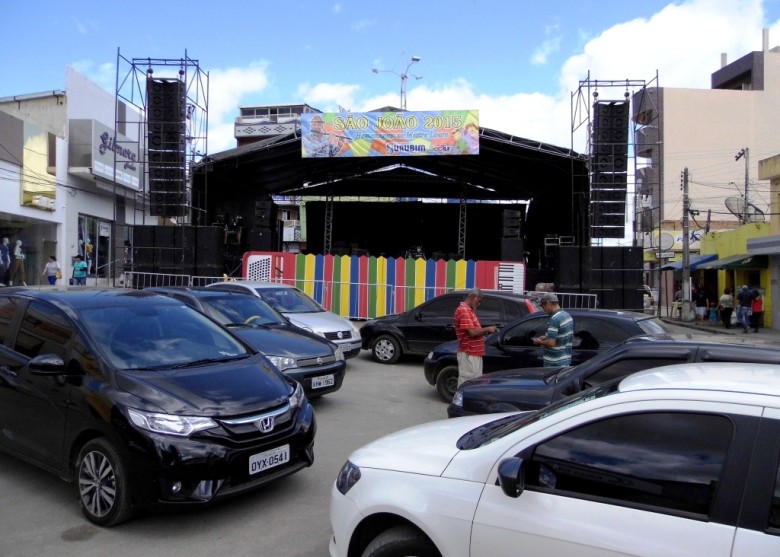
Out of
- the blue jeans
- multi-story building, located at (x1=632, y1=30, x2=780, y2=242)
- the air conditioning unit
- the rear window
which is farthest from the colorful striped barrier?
multi-story building, located at (x1=632, y1=30, x2=780, y2=242)

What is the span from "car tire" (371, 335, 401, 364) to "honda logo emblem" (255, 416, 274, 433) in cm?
701

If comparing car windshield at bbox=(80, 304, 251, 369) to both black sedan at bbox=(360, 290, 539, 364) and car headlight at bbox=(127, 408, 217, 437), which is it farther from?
black sedan at bbox=(360, 290, 539, 364)

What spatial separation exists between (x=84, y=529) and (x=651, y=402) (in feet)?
12.0

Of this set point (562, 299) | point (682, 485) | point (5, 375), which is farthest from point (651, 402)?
point (562, 299)

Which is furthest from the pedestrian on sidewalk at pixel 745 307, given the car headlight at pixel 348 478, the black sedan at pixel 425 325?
the car headlight at pixel 348 478

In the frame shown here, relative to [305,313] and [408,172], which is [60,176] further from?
[305,313]

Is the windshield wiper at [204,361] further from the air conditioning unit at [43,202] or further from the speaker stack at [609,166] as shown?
the air conditioning unit at [43,202]

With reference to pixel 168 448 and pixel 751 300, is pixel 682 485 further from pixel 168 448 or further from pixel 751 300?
pixel 751 300

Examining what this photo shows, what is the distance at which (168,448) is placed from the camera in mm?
3732

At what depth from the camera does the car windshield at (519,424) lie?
→ 2.65m

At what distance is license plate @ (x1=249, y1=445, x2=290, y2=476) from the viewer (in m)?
4.01

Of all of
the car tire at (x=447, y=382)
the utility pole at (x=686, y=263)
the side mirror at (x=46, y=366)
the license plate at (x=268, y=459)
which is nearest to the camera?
the license plate at (x=268, y=459)

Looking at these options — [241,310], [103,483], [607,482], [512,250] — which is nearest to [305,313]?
[241,310]

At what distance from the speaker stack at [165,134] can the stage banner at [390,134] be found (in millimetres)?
3719
